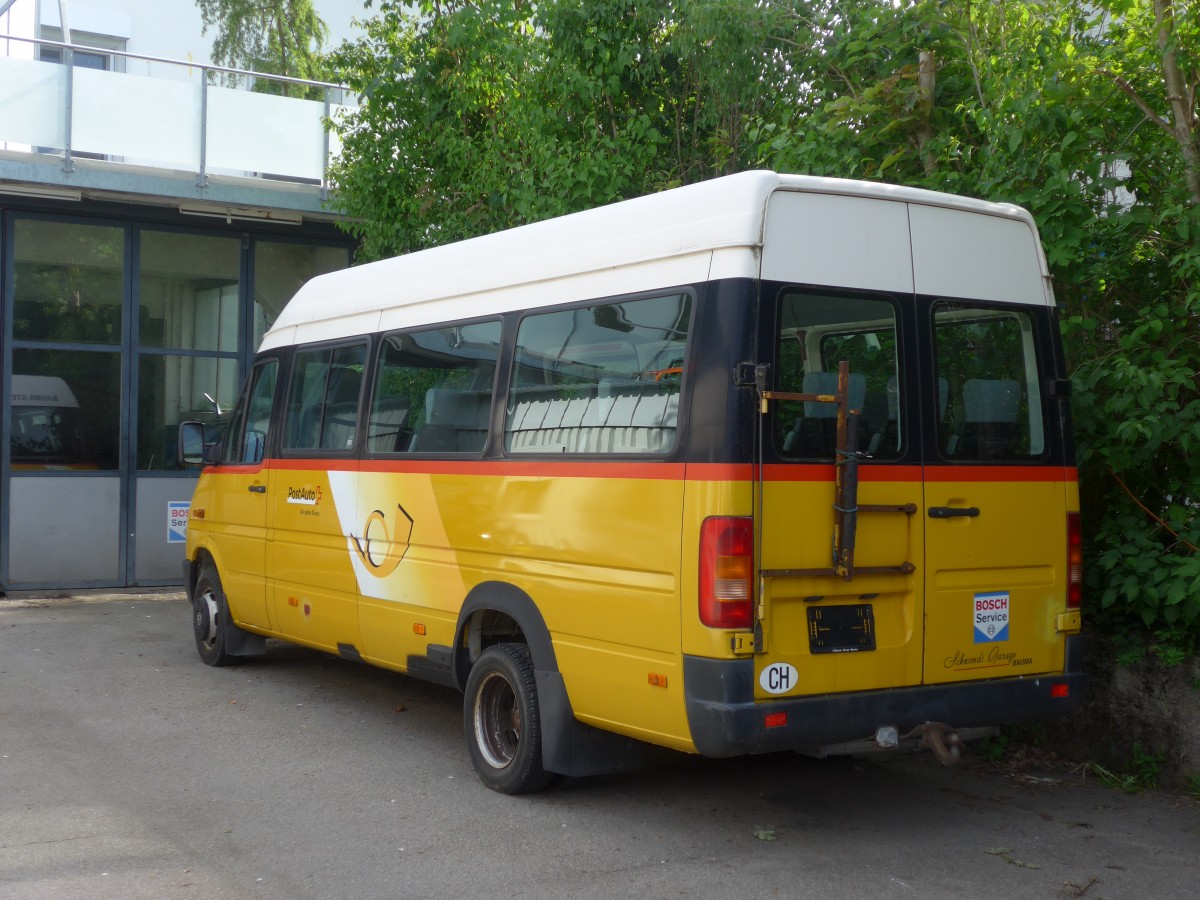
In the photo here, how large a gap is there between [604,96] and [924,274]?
563 cm

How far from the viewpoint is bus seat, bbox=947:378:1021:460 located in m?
5.59

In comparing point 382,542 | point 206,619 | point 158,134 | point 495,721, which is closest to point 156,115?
point 158,134

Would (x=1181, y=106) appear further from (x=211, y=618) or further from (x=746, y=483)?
(x=211, y=618)

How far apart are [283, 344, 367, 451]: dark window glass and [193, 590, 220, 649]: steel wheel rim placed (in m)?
1.85

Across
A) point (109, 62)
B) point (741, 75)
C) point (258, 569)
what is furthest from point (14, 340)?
point (741, 75)

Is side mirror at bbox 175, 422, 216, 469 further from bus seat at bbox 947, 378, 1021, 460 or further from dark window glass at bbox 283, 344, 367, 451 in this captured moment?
bus seat at bbox 947, 378, 1021, 460

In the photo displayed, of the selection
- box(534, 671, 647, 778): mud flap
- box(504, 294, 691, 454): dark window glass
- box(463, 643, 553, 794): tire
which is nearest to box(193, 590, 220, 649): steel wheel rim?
box(463, 643, 553, 794): tire

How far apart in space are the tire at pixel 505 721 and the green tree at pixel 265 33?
79.2 feet

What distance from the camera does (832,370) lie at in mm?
5250

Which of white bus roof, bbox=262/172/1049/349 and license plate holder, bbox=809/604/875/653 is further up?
white bus roof, bbox=262/172/1049/349

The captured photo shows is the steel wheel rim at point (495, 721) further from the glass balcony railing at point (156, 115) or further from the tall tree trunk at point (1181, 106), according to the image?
the glass balcony railing at point (156, 115)

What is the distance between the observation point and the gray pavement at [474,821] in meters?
5.03

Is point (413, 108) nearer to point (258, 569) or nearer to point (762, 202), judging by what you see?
point (258, 569)

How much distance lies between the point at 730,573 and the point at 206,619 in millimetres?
5888
